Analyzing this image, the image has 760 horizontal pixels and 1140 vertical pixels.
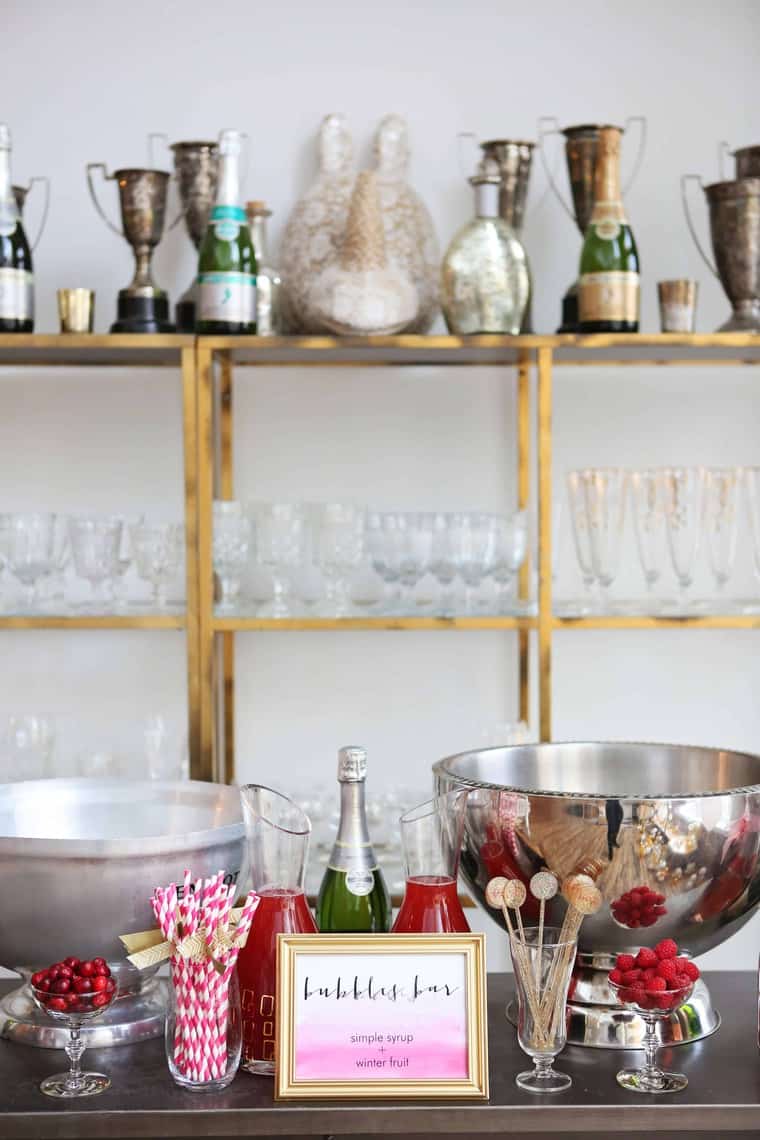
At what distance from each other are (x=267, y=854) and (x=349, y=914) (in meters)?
0.11

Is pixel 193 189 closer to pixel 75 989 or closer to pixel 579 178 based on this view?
pixel 579 178

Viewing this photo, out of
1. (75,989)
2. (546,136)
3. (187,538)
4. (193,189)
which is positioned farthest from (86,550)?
(546,136)

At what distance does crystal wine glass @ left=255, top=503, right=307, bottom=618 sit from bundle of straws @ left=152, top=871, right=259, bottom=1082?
34.6 inches

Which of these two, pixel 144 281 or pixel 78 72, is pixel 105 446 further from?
pixel 78 72

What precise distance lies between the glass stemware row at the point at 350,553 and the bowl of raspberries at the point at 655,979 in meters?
0.89

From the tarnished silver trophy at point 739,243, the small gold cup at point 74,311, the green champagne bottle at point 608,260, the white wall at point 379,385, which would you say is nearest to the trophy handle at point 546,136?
the white wall at point 379,385

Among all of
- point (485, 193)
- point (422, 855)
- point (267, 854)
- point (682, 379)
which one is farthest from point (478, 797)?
point (682, 379)

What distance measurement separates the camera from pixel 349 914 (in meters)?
1.32

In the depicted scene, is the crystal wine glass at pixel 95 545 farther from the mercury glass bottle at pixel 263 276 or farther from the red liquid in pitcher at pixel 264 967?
the red liquid in pitcher at pixel 264 967

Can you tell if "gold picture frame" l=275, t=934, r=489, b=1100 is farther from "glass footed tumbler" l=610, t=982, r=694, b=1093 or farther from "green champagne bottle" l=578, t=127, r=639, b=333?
"green champagne bottle" l=578, t=127, r=639, b=333

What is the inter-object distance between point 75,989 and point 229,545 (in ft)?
3.15

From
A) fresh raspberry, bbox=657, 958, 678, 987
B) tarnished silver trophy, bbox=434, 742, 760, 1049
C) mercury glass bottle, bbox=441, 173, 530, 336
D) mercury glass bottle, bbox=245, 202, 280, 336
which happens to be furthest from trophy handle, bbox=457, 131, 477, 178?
fresh raspberry, bbox=657, 958, 678, 987

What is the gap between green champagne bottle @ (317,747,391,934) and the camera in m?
1.30

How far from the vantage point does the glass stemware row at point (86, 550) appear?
2010 millimetres
